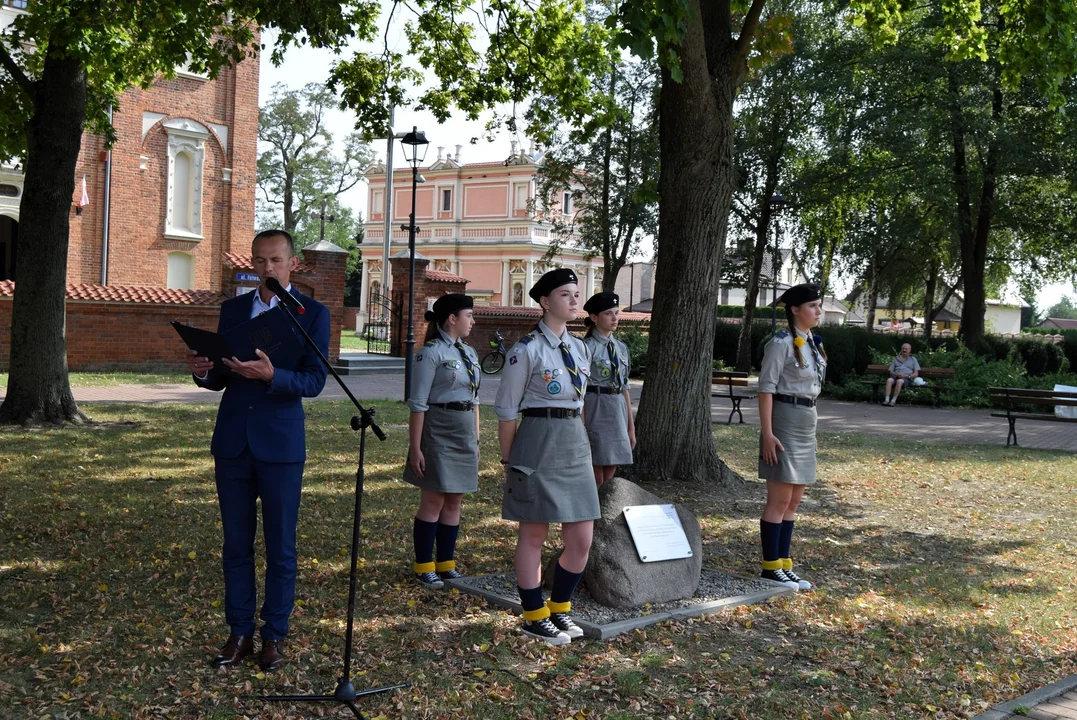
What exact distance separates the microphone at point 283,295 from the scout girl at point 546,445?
45.4 inches

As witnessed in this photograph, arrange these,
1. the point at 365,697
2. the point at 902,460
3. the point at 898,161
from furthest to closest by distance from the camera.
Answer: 1. the point at 898,161
2. the point at 902,460
3. the point at 365,697

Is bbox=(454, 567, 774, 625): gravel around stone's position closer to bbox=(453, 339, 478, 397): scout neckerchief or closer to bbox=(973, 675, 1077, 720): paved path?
bbox=(453, 339, 478, 397): scout neckerchief

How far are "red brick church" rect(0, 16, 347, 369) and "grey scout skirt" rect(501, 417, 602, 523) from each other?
68.9 ft

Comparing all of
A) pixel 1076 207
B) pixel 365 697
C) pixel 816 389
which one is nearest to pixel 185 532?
pixel 365 697

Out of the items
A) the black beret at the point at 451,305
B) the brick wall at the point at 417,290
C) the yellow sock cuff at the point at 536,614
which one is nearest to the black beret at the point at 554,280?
the black beret at the point at 451,305

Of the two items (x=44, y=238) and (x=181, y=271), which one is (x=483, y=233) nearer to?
(x=181, y=271)

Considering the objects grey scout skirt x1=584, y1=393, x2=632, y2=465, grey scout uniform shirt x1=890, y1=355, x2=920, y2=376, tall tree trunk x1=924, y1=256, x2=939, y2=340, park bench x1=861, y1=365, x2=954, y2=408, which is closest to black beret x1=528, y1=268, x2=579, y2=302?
grey scout skirt x1=584, y1=393, x2=632, y2=465

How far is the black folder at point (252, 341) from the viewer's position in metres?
4.39

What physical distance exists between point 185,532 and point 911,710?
17.7 feet

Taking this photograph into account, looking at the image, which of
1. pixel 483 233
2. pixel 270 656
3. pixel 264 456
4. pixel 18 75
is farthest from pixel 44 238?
pixel 483 233

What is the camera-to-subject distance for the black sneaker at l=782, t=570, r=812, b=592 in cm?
694

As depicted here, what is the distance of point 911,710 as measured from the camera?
188 inches

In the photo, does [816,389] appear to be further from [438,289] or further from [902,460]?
[438,289]

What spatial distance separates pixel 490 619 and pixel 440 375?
5.04ft
